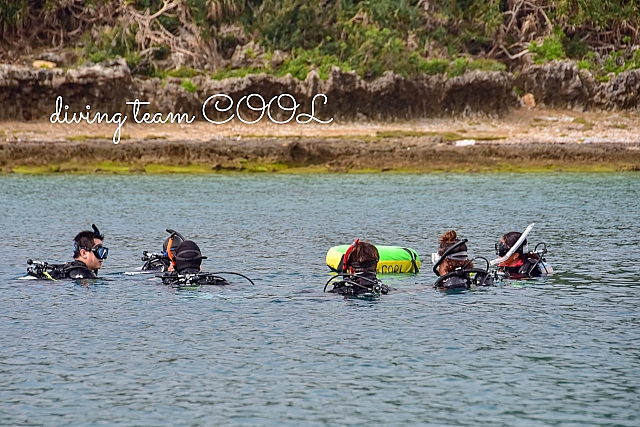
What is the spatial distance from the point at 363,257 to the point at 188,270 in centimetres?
374

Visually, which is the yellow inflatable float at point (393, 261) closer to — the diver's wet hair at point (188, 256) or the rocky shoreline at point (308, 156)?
the diver's wet hair at point (188, 256)

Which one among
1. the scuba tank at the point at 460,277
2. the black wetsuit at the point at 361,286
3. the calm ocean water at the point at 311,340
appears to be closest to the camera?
the calm ocean water at the point at 311,340

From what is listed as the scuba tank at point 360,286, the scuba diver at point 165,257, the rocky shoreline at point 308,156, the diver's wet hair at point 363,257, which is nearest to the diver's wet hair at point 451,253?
the scuba tank at point 360,286

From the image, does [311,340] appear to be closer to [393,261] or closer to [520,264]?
[393,261]

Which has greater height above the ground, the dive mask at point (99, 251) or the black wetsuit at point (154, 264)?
the dive mask at point (99, 251)

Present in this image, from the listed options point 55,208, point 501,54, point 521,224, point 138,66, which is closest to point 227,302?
point 521,224

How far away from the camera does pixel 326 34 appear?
2702 inches

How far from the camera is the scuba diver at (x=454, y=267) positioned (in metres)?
20.6

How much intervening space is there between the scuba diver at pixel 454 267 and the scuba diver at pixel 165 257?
4.97 metres

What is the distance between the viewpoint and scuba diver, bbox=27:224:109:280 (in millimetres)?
21062

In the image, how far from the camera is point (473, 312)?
19938mm

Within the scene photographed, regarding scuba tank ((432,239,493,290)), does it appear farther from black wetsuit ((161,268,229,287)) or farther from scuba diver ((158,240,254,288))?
black wetsuit ((161,268,229,287))

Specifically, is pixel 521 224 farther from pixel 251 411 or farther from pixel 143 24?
pixel 143 24

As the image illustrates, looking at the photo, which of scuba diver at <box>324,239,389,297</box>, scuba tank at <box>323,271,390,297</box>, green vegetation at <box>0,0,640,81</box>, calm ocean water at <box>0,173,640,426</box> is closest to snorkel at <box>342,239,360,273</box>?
scuba diver at <box>324,239,389,297</box>
